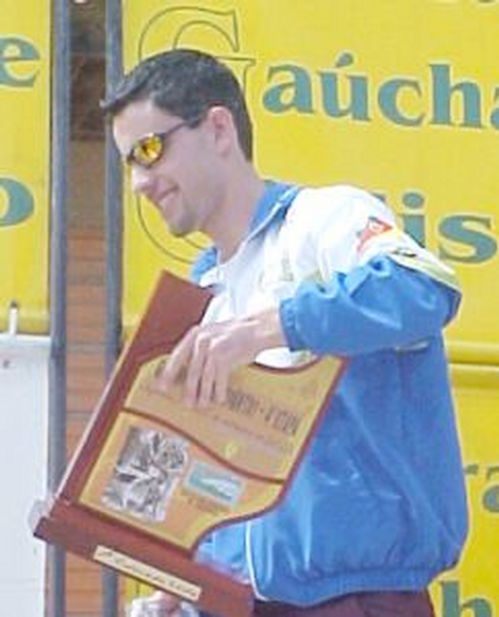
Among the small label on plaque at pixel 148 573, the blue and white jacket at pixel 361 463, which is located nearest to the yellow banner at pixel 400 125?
the blue and white jacket at pixel 361 463

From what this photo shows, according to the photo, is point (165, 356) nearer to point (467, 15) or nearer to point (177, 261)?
point (177, 261)

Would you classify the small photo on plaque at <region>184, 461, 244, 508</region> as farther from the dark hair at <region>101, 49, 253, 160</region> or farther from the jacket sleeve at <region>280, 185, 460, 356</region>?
the dark hair at <region>101, 49, 253, 160</region>

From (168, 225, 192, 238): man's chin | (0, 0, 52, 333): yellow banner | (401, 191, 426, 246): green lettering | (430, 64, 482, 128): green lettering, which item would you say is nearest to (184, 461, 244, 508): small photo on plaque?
(168, 225, 192, 238): man's chin

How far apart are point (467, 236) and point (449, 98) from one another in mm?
296

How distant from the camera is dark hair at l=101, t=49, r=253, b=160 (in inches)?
109

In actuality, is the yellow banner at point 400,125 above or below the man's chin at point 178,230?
above

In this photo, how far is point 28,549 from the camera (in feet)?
12.2

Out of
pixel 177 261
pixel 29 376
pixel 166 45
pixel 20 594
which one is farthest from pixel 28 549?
pixel 166 45

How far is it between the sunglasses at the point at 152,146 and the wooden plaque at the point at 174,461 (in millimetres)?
283

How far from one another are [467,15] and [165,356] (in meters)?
1.80

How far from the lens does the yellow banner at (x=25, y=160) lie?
3.74 metres

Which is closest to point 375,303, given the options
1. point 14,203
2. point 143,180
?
point 143,180

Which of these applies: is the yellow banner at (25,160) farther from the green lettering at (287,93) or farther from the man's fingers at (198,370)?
the man's fingers at (198,370)

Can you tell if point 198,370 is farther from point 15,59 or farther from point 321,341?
point 15,59
